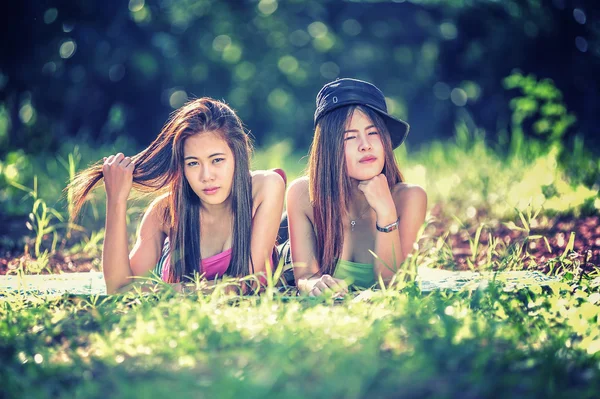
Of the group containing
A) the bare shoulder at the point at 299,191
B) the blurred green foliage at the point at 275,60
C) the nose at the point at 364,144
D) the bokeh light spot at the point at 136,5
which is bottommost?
the bare shoulder at the point at 299,191

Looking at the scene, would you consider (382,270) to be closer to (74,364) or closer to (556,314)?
(556,314)

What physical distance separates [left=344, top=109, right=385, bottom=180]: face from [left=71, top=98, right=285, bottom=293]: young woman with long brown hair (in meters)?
0.39

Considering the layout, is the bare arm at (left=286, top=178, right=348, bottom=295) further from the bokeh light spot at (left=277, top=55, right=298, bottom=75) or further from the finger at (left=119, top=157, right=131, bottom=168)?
the bokeh light spot at (left=277, top=55, right=298, bottom=75)

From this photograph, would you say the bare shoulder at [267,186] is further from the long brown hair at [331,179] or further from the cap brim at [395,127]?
the cap brim at [395,127]

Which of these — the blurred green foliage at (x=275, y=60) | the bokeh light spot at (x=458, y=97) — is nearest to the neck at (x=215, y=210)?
the blurred green foliage at (x=275, y=60)

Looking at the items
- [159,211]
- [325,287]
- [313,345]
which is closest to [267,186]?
[159,211]

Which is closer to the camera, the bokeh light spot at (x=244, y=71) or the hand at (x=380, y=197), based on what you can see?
the hand at (x=380, y=197)

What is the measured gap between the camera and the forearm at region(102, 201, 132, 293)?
366cm

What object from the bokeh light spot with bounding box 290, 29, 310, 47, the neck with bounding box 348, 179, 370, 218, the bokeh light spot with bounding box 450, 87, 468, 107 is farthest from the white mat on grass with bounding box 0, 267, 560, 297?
the bokeh light spot with bounding box 290, 29, 310, 47

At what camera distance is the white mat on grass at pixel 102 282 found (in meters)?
3.46

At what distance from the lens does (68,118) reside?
27.1 feet

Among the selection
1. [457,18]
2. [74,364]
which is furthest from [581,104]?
[74,364]

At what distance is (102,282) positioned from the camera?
13.8 ft

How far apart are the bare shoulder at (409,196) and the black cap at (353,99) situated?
33 centimetres
